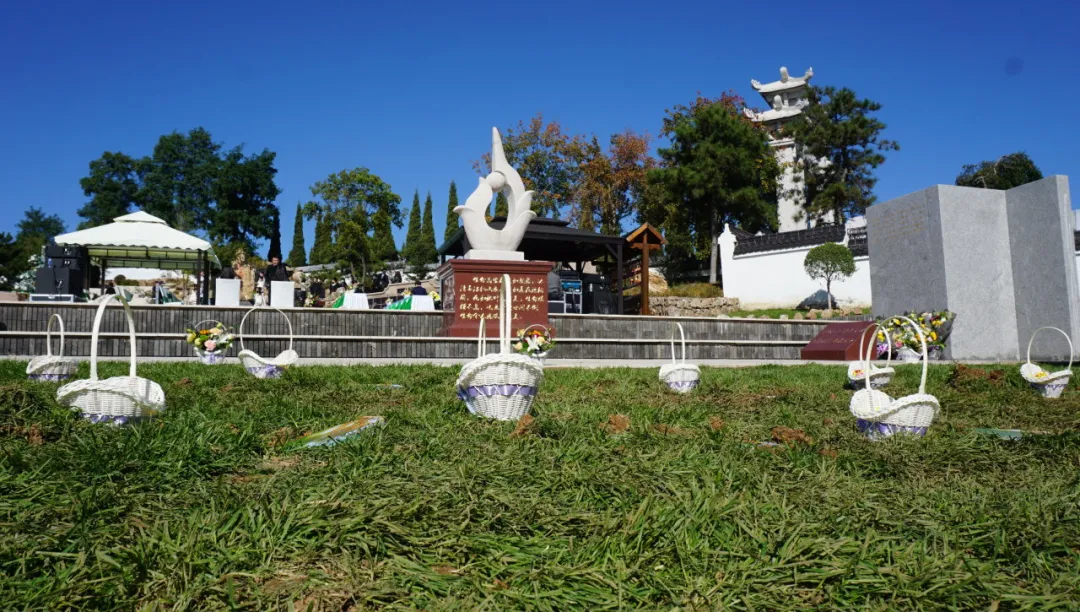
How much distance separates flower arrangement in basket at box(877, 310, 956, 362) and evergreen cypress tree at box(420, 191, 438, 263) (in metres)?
35.1

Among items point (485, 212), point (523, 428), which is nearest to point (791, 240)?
point (485, 212)

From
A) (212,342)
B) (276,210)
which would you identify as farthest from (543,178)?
(212,342)

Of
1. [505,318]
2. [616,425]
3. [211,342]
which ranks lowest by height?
[616,425]

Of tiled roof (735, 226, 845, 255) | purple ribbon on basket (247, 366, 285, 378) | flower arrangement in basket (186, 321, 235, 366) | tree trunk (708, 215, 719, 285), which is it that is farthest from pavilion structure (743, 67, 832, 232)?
purple ribbon on basket (247, 366, 285, 378)

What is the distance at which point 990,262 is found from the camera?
43.2 ft

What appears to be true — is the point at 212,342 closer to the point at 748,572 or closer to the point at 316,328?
the point at 316,328

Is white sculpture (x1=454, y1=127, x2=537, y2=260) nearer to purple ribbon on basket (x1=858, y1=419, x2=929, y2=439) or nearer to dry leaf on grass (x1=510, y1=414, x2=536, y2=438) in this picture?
dry leaf on grass (x1=510, y1=414, x2=536, y2=438)

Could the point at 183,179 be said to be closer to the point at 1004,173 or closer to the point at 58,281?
the point at 58,281

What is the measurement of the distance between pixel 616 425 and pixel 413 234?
49361 millimetres

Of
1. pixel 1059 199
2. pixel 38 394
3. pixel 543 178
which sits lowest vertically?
pixel 38 394

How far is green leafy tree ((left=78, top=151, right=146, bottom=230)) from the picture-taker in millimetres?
52188

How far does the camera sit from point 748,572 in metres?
1.94

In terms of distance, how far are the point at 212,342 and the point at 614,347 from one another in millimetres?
6978

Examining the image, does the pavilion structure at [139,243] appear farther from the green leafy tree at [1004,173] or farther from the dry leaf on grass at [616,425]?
the green leafy tree at [1004,173]
